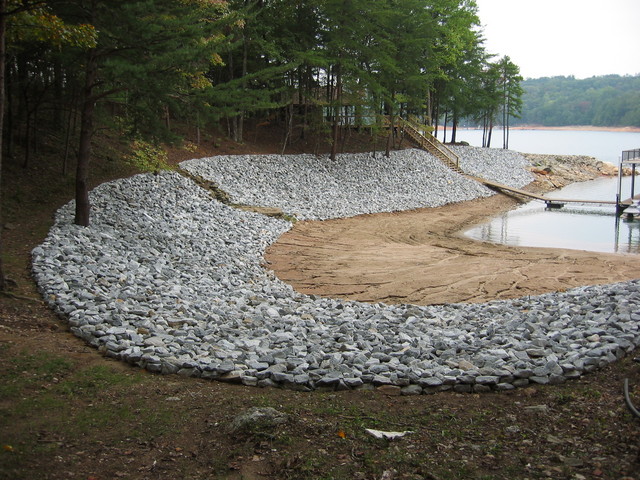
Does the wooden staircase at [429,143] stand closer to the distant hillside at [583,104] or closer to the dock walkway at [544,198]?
the dock walkway at [544,198]

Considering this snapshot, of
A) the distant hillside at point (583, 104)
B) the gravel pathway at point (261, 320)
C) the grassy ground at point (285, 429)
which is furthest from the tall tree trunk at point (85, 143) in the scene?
the distant hillside at point (583, 104)

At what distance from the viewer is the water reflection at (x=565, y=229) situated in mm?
20094

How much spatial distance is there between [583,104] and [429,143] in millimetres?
74746

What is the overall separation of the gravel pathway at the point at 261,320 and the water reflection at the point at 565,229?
10038 millimetres

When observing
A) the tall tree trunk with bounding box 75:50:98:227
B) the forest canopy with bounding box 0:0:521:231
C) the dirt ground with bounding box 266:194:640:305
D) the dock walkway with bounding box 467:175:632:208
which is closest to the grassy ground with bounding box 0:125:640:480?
the forest canopy with bounding box 0:0:521:231

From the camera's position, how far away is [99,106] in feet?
46.9

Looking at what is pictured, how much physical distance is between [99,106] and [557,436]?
13350mm

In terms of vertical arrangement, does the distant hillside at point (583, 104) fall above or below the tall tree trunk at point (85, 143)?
above

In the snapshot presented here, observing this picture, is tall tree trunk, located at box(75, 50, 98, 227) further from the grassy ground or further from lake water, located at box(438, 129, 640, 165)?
lake water, located at box(438, 129, 640, 165)

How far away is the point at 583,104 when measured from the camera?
97750 millimetres

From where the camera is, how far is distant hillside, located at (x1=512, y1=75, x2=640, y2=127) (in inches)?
3455

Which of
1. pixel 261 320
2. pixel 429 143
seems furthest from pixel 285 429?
pixel 429 143

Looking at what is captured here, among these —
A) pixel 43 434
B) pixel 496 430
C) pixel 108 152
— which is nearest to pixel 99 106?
pixel 108 152

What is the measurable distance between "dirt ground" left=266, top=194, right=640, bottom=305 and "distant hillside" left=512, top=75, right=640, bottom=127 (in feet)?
266
